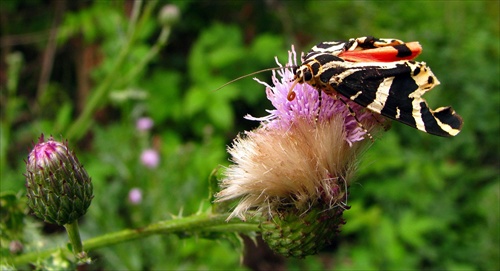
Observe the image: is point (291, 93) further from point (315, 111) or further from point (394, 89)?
point (394, 89)

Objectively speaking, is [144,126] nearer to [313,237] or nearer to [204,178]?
[204,178]

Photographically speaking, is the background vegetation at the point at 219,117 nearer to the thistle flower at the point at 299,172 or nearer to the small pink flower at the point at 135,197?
the small pink flower at the point at 135,197

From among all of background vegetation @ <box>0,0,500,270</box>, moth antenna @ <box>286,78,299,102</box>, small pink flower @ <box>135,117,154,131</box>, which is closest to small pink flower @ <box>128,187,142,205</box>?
background vegetation @ <box>0,0,500,270</box>

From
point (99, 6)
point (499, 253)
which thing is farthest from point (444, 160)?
point (99, 6)

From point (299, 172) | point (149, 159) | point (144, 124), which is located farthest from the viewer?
point (144, 124)

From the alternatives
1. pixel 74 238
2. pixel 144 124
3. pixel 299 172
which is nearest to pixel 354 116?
pixel 299 172

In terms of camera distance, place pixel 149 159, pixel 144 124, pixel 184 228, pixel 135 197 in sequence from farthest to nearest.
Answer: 1. pixel 144 124
2. pixel 149 159
3. pixel 135 197
4. pixel 184 228

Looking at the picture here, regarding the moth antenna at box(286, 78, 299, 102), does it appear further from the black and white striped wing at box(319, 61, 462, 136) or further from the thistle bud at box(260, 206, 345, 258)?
the thistle bud at box(260, 206, 345, 258)
